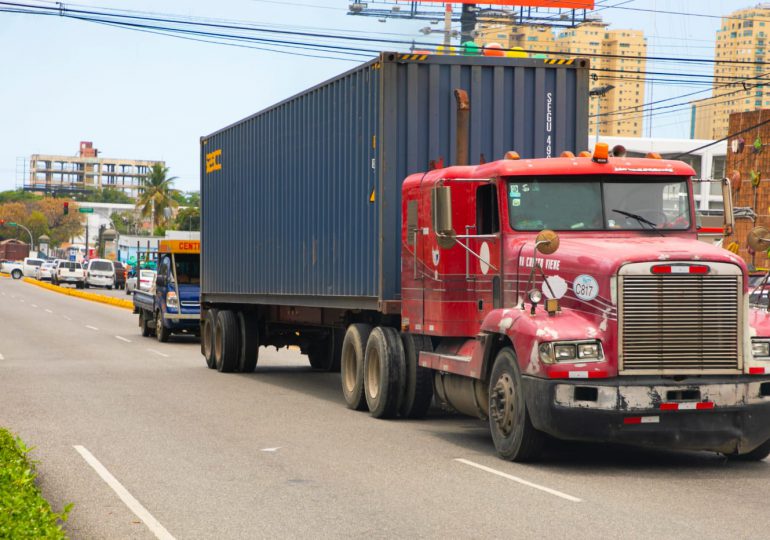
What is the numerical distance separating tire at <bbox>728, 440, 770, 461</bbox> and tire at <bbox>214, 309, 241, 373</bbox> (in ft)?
39.2

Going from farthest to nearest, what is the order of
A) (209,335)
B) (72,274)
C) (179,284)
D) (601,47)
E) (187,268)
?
(601,47) → (72,274) → (187,268) → (179,284) → (209,335)

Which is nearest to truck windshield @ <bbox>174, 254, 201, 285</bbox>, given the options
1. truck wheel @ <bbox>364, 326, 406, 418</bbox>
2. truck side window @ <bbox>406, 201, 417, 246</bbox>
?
truck wheel @ <bbox>364, 326, 406, 418</bbox>

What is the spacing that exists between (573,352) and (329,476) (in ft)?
7.79

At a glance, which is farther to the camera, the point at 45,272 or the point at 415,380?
the point at 45,272

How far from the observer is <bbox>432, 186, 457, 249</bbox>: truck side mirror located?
39.4 ft

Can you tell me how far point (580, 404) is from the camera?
10625 mm

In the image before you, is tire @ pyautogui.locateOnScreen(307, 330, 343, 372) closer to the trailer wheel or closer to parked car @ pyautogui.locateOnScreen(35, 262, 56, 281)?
the trailer wheel

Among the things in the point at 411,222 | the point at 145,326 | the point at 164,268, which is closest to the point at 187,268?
the point at 164,268

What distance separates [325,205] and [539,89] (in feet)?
11.6

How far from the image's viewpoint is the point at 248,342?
22062mm

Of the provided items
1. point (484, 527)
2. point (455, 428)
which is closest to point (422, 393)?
point (455, 428)

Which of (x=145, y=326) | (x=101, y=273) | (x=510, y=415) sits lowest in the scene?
(x=145, y=326)

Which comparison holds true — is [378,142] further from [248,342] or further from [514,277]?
[248,342]

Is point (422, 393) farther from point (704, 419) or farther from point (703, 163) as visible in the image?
point (703, 163)
